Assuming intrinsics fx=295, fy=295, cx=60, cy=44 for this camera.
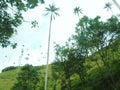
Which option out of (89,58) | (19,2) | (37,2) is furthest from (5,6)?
(89,58)

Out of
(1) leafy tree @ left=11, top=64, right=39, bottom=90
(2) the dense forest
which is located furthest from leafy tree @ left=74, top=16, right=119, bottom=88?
(1) leafy tree @ left=11, top=64, right=39, bottom=90

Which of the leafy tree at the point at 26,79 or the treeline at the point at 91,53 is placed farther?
the leafy tree at the point at 26,79

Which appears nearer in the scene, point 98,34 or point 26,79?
point 98,34

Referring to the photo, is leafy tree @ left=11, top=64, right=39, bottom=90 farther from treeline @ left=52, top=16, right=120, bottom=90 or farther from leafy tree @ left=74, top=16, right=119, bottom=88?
leafy tree @ left=74, top=16, right=119, bottom=88

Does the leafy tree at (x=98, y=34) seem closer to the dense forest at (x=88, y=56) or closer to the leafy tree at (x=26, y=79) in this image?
the dense forest at (x=88, y=56)

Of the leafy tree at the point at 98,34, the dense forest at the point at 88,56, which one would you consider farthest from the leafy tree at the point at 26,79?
the leafy tree at the point at 98,34

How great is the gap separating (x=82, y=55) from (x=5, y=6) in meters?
66.3

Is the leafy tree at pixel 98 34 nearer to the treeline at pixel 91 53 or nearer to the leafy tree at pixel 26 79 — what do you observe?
the treeline at pixel 91 53

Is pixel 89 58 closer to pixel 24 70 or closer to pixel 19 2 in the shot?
pixel 24 70

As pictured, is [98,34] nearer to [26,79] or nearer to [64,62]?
[64,62]

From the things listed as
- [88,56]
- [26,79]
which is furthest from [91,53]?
[26,79]

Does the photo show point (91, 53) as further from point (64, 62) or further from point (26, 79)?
point (26, 79)

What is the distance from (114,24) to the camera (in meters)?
79.2

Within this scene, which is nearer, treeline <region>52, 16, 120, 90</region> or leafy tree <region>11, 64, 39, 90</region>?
treeline <region>52, 16, 120, 90</region>
